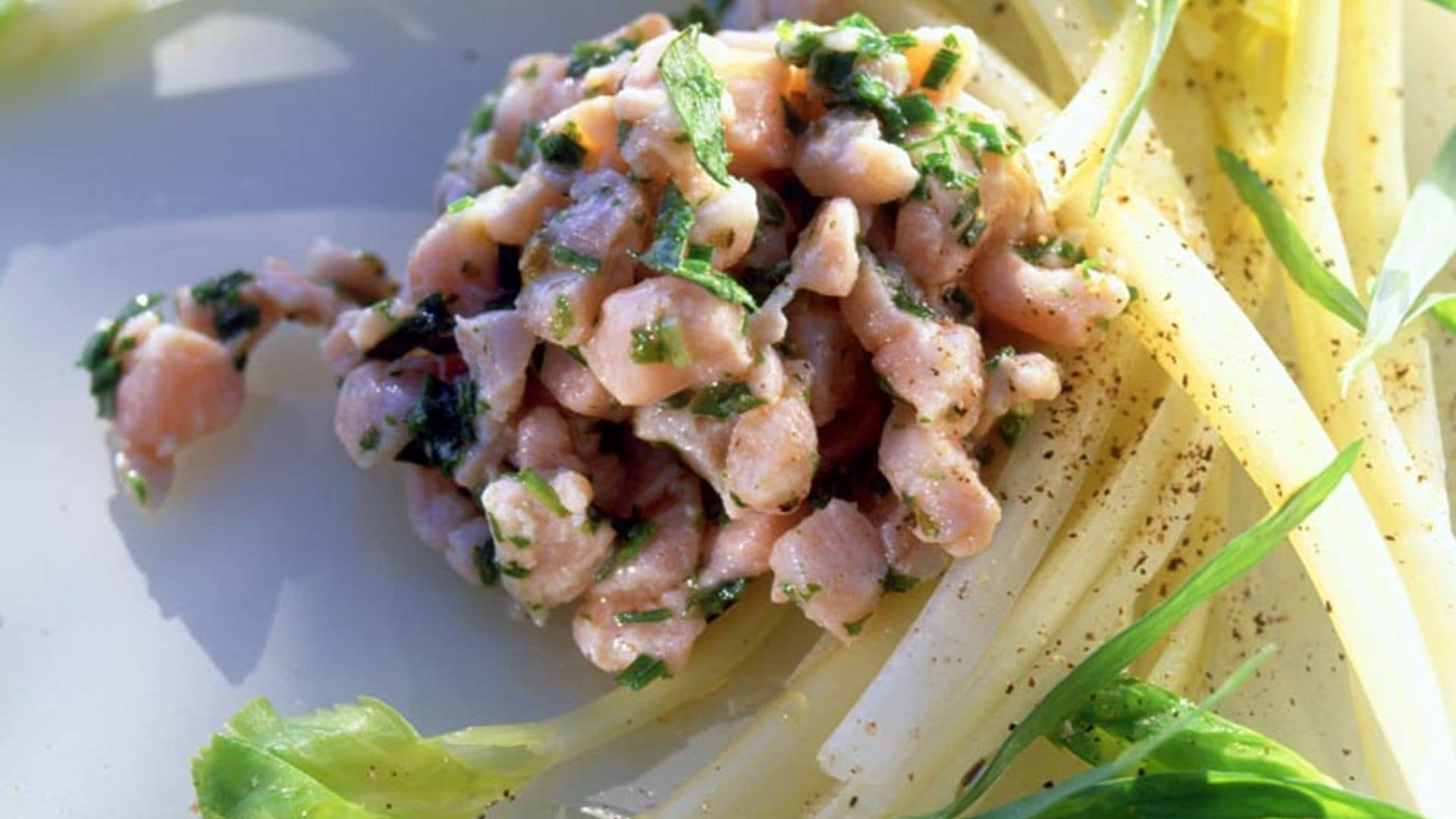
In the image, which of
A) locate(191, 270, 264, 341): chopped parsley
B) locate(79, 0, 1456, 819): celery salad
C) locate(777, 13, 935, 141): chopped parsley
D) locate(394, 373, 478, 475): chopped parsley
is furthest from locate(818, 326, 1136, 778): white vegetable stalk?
locate(191, 270, 264, 341): chopped parsley

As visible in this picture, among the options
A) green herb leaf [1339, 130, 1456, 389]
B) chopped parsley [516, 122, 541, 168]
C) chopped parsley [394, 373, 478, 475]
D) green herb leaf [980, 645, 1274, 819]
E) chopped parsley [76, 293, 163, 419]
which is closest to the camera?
green herb leaf [980, 645, 1274, 819]

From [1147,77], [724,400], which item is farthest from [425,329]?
[1147,77]

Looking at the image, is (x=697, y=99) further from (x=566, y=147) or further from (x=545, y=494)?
(x=545, y=494)

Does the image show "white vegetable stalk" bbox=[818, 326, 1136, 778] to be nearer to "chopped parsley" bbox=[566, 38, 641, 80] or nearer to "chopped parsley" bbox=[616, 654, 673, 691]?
"chopped parsley" bbox=[616, 654, 673, 691]

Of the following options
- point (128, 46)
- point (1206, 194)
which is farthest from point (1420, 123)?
point (128, 46)

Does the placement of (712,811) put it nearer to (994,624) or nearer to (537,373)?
(994,624)

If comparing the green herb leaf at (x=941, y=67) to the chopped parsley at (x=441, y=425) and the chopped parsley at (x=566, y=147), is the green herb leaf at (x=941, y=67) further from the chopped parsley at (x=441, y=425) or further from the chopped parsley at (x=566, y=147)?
the chopped parsley at (x=441, y=425)
